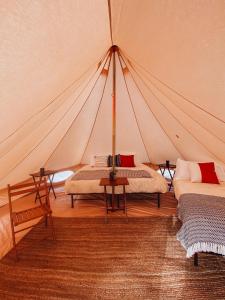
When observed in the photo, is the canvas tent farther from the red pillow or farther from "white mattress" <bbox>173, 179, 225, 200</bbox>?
the red pillow

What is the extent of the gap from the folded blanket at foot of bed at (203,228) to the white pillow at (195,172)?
114cm

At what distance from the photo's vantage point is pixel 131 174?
12.7 ft

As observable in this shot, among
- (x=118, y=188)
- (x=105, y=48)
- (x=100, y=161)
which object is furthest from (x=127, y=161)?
(x=105, y=48)

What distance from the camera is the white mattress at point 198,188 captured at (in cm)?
304

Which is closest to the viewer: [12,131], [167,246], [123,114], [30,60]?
[30,60]

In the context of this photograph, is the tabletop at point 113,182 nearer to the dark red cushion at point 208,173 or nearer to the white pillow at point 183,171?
the white pillow at point 183,171

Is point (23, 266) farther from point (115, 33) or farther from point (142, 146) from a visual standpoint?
point (142, 146)

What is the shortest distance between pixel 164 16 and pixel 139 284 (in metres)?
2.16

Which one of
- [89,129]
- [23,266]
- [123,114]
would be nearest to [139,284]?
[23,266]

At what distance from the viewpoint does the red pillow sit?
4.79m

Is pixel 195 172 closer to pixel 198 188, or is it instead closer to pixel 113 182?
pixel 198 188

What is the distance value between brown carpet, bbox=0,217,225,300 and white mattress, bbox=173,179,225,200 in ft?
1.92

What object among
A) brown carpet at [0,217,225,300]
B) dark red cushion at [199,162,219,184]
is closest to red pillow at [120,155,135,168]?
dark red cushion at [199,162,219,184]

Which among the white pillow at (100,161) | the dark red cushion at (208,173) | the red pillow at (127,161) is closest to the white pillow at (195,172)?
the dark red cushion at (208,173)
